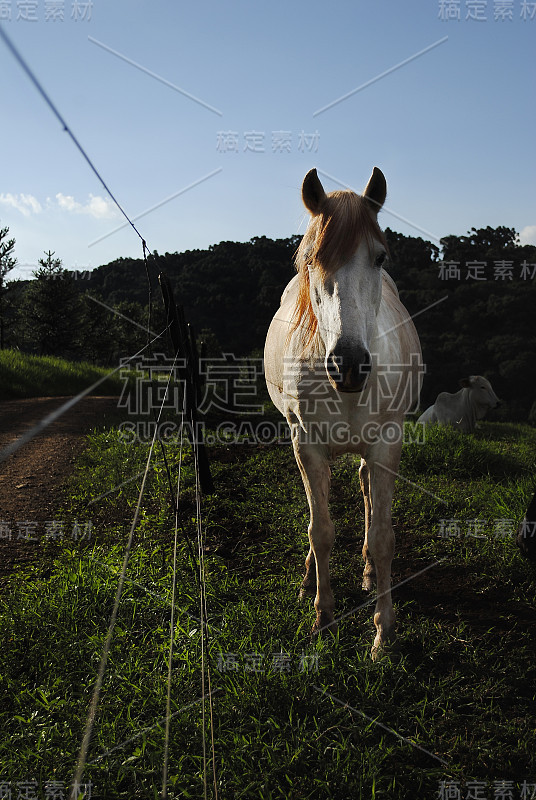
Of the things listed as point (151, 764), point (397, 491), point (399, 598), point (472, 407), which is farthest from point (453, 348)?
point (151, 764)

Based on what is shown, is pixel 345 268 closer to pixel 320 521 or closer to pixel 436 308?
pixel 320 521

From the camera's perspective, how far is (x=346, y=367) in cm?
214

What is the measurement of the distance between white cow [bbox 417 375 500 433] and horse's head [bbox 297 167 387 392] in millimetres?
7962

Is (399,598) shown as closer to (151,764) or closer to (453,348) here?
(151,764)

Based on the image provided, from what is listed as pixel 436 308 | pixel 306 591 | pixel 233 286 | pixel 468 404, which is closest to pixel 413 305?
pixel 436 308

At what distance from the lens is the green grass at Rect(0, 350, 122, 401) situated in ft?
35.7

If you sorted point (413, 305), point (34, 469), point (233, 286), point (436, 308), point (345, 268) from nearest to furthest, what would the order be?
point (345, 268), point (34, 469), point (413, 305), point (233, 286), point (436, 308)

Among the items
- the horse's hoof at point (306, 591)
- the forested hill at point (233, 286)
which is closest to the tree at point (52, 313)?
the forested hill at point (233, 286)

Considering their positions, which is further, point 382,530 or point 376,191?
point 382,530

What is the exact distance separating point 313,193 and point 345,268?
1.70 feet

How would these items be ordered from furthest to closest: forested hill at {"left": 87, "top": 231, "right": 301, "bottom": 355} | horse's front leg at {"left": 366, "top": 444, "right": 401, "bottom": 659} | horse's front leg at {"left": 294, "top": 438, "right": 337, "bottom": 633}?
1. forested hill at {"left": 87, "top": 231, "right": 301, "bottom": 355}
2. horse's front leg at {"left": 294, "top": 438, "right": 337, "bottom": 633}
3. horse's front leg at {"left": 366, "top": 444, "right": 401, "bottom": 659}

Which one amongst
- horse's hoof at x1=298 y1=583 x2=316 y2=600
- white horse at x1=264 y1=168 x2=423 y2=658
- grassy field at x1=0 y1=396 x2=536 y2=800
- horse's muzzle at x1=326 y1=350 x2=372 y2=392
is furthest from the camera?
horse's hoof at x1=298 y1=583 x2=316 y2=600

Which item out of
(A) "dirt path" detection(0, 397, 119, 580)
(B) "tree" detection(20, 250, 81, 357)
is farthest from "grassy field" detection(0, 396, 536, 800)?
(B) "tree" detection(20, 250, 81, 357)

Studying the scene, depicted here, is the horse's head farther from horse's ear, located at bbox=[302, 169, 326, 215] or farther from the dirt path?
the dirt path
